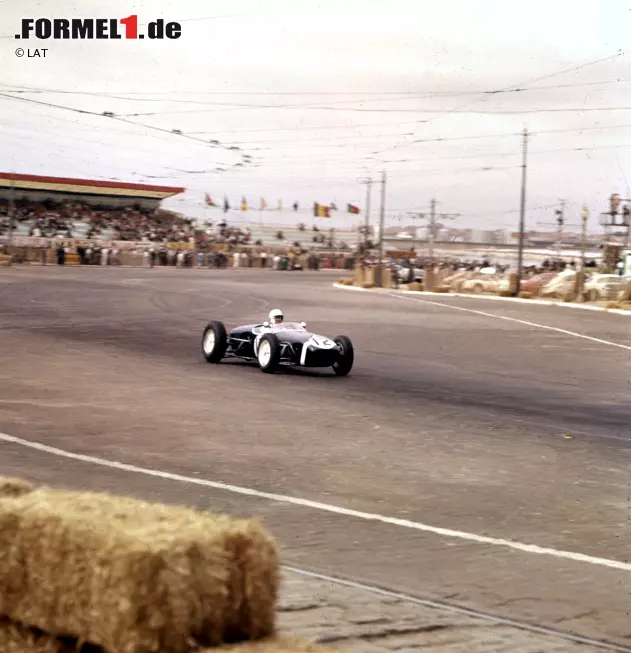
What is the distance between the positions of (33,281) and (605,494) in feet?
155

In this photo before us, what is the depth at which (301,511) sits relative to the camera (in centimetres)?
936

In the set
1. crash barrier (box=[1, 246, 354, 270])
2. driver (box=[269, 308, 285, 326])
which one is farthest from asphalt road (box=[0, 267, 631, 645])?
crash barrier (box=[1, 246, 354, 270])

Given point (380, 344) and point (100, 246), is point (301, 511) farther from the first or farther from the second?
point (100, 246)

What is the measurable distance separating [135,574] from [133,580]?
2 cm

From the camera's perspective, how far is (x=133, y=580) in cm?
425

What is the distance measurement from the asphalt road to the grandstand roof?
7551 cm

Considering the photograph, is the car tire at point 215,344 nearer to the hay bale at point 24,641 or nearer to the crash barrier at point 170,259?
the hay bale at point 24,641

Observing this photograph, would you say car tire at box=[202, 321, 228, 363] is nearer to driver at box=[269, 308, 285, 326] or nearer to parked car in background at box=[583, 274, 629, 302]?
driver at box=[269, 308, 285, 326]

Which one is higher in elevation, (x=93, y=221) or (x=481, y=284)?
(x=93, y=221)

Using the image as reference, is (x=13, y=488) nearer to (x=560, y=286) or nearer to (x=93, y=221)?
(x=560, y=286)

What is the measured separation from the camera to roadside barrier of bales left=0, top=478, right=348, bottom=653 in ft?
13.9

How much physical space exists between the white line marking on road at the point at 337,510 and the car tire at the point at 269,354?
7.84 metres

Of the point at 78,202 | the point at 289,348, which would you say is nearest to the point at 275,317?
the point at 289,348

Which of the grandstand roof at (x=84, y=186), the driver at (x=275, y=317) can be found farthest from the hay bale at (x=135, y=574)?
the grandstand roof at (x=84, y=186)
